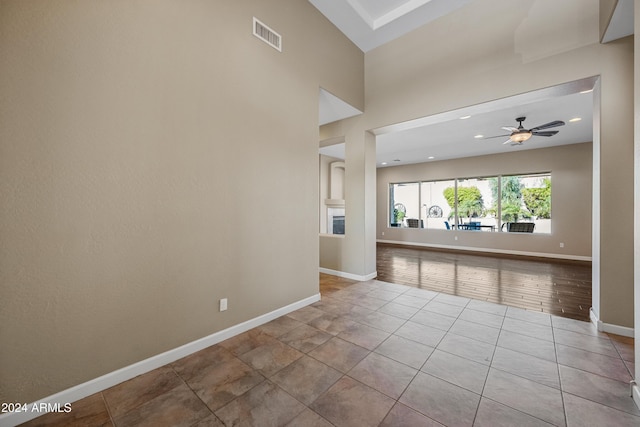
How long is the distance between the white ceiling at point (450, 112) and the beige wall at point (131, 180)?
1.38 meters

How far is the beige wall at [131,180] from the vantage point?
1.43 meters

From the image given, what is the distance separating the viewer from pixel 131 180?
1.81 meters

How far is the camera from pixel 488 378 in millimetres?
1826

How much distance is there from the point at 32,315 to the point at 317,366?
6.23 ft

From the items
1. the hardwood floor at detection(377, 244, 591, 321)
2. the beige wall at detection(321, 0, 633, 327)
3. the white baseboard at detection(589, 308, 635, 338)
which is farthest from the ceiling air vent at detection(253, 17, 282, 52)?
the white baseboard at detection(589, 308, 635, 338)

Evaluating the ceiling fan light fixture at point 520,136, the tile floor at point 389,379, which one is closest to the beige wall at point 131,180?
the tile floor at point 389,379

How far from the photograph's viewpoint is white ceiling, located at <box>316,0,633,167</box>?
128 inches

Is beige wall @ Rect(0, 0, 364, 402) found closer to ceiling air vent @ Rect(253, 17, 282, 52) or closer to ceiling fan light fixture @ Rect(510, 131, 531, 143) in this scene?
ceiling air vent @ Rect(253, 17, 282, 52)

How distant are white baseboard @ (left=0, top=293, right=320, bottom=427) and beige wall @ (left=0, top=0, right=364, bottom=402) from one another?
0.14 feet

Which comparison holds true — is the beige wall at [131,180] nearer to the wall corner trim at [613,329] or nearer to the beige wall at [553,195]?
the wall corner trim at [613,329]

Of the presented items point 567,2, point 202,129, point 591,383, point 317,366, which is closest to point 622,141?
point 567,2

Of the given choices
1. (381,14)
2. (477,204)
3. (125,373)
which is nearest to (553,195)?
(477,204)

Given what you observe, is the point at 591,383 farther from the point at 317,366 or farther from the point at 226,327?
the point at 226,327

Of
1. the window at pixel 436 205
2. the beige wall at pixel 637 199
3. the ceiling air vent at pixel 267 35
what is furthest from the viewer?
the window at pixel 436 205
